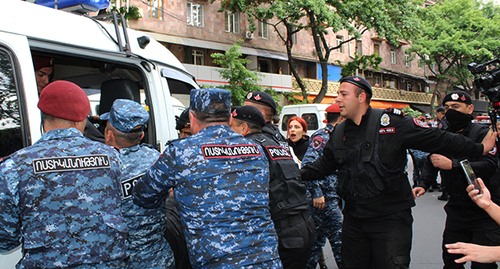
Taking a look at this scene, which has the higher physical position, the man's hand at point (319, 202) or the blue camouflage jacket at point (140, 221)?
the blue camouflage jacket at point (140, 221)

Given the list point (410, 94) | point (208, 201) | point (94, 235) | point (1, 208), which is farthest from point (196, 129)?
point (410, 94)

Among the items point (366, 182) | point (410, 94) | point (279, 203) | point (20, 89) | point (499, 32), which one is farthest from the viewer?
point (410, 94)

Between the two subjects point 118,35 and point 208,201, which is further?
point 118,35

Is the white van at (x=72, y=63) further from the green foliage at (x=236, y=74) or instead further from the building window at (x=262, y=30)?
the building window at (x=262, y=30)

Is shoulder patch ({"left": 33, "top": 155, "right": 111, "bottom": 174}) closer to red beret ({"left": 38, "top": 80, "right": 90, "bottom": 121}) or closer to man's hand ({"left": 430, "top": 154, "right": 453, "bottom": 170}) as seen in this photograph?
red beret ({"left": 38, "top": 80, "right": 90, "bottom": 121})

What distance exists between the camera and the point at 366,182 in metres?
2.81

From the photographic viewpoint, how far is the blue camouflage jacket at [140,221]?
230cm

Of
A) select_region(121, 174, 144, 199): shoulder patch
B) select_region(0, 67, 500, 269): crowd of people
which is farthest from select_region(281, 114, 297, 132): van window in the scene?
select_region(121, 174, 144, 199): shoulder patch

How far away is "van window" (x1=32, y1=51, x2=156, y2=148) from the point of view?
11.3 ft

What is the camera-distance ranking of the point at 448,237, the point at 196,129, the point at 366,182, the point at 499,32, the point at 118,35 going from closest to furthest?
1. the point at 196,129
2. the point at 366,182
3. the point at 118,35
4. the point at 448,237
5. the point at 499,32

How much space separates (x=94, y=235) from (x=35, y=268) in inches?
11.3

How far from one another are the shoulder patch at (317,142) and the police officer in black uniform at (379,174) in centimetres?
96

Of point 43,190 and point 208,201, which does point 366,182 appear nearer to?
point 208,201

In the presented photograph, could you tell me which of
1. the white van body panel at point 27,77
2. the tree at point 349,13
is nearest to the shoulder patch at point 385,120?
the white van body panel at point 27,77
